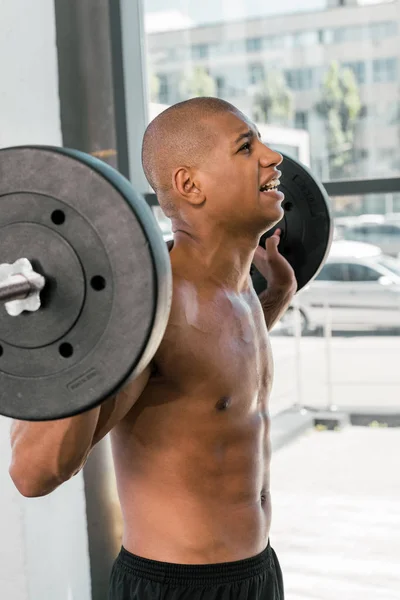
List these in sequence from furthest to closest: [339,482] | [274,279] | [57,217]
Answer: [339,482] → [274,279] → [57,217]

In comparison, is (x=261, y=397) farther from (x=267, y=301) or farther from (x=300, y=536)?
(x=300, y=536)

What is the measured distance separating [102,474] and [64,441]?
151cm

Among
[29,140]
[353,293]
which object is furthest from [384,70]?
[29,140]

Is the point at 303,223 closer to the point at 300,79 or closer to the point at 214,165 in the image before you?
the point at 214,165

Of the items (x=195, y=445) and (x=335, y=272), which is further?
(x=335, y=272)

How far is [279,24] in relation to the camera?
2.85 m

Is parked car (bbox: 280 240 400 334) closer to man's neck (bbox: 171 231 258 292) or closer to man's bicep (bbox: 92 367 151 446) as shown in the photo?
man's neck (bbox: 171 231 258 292)

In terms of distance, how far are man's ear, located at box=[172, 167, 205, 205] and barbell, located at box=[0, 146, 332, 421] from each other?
42cm

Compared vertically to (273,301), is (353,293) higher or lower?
lower

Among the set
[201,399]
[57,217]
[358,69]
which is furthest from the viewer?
[358,69]

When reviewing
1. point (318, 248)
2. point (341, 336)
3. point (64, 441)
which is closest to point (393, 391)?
point (341, 336)

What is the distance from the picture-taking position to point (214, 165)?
4.39 feet

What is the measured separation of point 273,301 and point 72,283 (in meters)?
0.75

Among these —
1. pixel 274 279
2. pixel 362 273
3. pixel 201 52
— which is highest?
pixel 201 52
